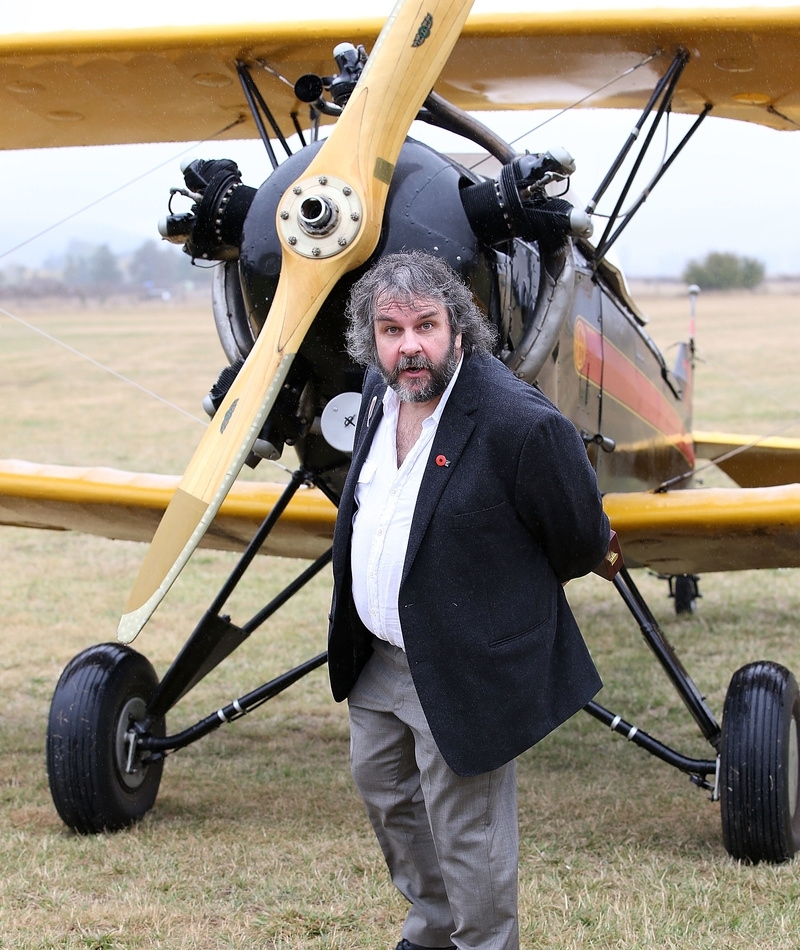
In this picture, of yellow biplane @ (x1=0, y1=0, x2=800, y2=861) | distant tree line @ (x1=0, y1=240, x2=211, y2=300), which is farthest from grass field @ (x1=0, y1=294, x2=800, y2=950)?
distant tree line @ (x1=0, y1=240, x2=211, y2=300)

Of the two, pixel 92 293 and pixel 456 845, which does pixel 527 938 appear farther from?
pixel 92 293

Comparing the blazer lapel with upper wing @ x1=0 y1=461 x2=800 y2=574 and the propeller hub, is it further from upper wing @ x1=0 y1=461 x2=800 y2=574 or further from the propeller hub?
upper wing @ x1=0 y1=461 x2=800 y2=574

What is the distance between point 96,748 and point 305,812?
0.77 m

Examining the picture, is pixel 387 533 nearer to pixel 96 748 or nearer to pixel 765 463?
pixel 96 748

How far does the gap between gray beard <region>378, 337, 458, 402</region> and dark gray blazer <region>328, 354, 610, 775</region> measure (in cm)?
9

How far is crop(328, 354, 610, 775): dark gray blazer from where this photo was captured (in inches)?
95.3

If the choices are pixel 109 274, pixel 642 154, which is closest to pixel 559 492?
pixel 642 154

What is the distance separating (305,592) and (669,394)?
9.64 ft

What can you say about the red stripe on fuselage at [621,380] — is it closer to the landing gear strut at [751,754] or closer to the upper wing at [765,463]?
the upper wing at [765,463]

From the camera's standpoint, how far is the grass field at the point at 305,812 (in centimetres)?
329

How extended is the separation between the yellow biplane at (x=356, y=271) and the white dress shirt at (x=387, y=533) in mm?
432

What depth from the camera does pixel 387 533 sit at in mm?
2525

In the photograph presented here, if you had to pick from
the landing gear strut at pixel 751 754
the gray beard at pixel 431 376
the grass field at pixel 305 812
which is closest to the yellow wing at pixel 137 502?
the grass field at pixel 305 812

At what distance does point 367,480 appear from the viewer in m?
2.68
